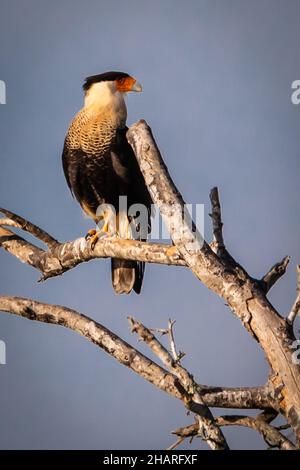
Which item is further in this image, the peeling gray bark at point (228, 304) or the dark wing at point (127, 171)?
the dark wing at point (127, 171)

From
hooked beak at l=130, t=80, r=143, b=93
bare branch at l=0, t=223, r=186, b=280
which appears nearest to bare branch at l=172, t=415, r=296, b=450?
bare branch at l=0, t=223, r=186, b=280

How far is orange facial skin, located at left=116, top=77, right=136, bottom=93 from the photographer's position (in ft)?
22.2

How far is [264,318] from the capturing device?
414 centimetres

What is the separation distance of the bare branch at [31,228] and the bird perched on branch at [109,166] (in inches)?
24.7

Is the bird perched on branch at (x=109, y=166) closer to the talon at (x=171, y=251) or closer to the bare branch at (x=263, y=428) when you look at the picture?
the talon at (x=171, y=251)

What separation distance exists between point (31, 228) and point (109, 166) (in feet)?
3.03

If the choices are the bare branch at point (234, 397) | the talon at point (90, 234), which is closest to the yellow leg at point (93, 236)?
the talon at point (90, 234)

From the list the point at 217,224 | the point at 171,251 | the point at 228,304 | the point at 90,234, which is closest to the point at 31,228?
the point at 90,234

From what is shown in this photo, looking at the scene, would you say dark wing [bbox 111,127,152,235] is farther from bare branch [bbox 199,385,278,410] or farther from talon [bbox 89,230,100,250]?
bare branch [bbox 199,385,278,410]

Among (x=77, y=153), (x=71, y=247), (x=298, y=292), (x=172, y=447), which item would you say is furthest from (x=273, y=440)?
(x=77, y=153)

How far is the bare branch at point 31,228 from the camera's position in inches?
222

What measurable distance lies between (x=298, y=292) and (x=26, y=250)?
2.43 meters

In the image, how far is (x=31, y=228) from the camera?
5734 mm

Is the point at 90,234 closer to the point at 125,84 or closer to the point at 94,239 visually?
the point at 94,239
